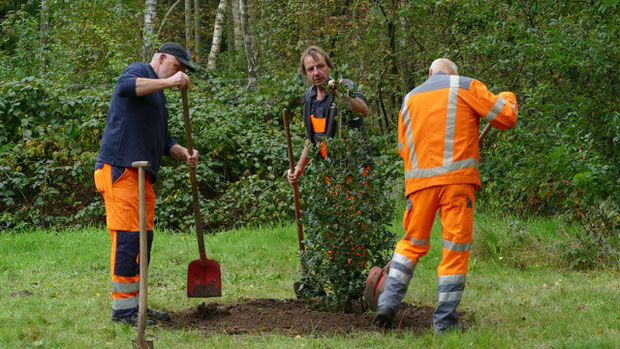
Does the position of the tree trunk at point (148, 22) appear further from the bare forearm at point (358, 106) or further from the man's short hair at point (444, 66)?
the man's short hair at point (444, 66)

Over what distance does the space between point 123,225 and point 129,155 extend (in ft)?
1.73

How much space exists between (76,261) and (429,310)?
4.30 m

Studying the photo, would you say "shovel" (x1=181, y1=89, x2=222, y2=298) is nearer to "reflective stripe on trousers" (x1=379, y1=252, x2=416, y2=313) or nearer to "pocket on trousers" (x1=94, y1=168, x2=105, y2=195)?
"pocket on trousers" (x1=94, y1=168, x2=105, y2=195)

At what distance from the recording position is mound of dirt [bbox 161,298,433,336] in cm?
499

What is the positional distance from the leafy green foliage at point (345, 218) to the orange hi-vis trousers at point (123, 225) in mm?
1338

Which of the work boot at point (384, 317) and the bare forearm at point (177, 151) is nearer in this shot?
the work boot at point (384, 317)

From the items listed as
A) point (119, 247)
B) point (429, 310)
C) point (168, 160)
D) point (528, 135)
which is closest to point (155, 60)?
point (119, 247)

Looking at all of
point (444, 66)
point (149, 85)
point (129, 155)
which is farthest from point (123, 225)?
point (444, 66)

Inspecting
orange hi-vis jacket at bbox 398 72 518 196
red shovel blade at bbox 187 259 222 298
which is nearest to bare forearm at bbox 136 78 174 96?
red shovel blade at bbox 187 259 222 298

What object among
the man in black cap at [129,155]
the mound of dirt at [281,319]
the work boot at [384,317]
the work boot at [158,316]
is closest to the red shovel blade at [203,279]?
the mound of dirt at [281,319]

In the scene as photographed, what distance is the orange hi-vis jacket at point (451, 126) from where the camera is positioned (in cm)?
459

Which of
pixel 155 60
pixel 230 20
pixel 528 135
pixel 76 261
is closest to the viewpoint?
pixel 155 60

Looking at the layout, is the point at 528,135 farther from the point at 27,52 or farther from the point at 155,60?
the point at 27,52

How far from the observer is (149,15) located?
48.3 feet
